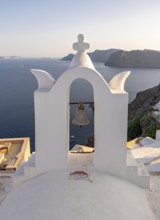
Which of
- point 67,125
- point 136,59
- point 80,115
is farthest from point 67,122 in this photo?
point 136,59

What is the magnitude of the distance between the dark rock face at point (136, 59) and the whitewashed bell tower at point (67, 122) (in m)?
171

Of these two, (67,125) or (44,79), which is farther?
(44,79)

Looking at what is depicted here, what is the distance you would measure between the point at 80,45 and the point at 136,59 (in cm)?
17719

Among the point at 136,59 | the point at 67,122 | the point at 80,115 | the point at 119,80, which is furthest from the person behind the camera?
the point at 136,59

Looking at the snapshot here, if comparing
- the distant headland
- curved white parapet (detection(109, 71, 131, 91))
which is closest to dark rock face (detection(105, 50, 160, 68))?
the distant headland

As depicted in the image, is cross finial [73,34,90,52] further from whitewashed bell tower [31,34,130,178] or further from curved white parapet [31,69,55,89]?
curved white parapet [31,69,55,89]

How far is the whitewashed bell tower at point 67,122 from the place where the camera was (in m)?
5.60

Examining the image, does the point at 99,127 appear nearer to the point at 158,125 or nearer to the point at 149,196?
the point at 149,196

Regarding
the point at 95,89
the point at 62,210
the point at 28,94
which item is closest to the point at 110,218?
the point at 62,210

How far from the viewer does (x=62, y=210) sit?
14.1ft

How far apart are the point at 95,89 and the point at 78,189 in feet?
6.37

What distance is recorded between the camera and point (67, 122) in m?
5.79

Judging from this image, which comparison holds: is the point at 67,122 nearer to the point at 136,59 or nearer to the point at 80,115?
the point at 80,115

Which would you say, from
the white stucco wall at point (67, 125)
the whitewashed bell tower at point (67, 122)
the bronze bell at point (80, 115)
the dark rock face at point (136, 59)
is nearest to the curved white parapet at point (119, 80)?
the whitewashed bell tower at point (67, 122)
